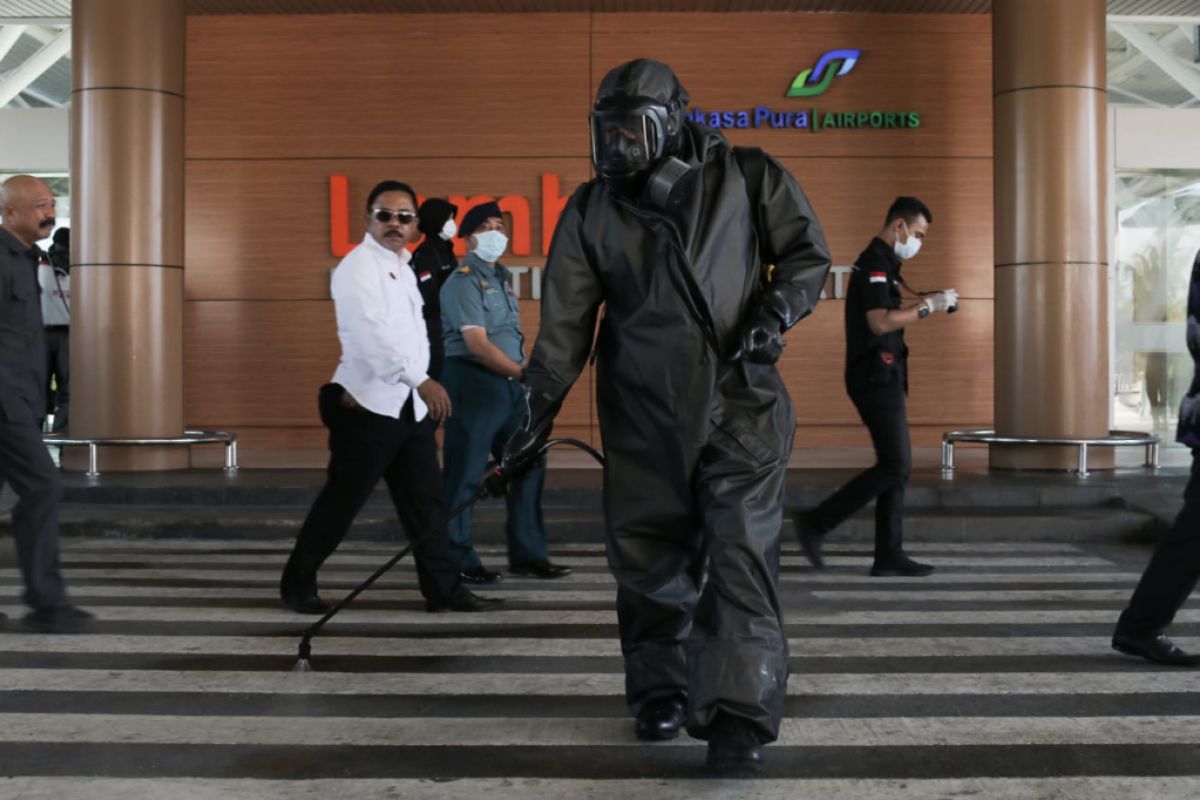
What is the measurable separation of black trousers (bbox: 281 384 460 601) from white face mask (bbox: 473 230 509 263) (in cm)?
137

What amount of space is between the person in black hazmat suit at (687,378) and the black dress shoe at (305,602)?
2676 mm

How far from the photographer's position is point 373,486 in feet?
21.1

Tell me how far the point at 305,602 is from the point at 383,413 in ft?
3.30

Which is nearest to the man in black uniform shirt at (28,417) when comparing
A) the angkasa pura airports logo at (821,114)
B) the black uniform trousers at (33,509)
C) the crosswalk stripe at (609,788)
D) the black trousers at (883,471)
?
Result: the black uniform trousers at (33,509)

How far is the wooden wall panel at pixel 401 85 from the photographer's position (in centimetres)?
1556

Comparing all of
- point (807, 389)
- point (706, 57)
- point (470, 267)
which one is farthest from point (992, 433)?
point (470, 267)

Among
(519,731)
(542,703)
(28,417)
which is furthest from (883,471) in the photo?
(28,417)

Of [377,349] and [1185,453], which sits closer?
[377,349]

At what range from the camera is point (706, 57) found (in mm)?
15602

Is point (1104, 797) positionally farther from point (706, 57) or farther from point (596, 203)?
point (706, 57)

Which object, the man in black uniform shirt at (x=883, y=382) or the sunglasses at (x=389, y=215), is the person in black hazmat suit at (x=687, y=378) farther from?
the man in black uniform shirt at (x=883, y=382)

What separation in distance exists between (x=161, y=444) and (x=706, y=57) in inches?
294

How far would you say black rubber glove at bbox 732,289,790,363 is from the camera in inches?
152

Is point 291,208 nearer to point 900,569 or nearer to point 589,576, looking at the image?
point 589,576
